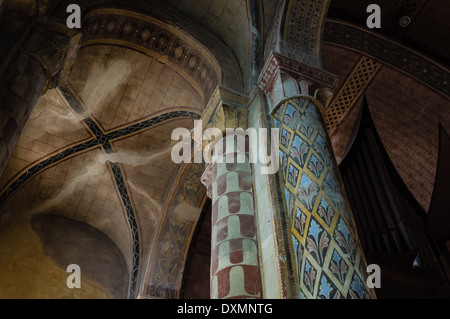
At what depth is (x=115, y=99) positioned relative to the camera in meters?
5.83

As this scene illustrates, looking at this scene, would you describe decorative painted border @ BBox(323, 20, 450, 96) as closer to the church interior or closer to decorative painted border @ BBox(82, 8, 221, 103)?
the church interior

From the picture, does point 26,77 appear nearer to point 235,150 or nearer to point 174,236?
point 235,150

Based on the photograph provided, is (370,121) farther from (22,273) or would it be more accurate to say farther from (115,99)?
(22,273)

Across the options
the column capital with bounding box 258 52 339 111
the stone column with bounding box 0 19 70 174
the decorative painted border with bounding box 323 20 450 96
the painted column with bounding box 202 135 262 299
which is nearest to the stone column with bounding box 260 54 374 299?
the column capital with bounding box 258 52 339 111

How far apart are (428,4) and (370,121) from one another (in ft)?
6.37

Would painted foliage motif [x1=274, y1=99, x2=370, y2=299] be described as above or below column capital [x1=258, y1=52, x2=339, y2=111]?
below

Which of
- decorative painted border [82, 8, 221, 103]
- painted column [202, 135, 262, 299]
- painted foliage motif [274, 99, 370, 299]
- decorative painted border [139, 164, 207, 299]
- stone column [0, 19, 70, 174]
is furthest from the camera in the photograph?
decorative painted border [139, 164, 207, 299]

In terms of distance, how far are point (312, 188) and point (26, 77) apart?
2066 millimetres

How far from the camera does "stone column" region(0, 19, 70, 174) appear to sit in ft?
8.50

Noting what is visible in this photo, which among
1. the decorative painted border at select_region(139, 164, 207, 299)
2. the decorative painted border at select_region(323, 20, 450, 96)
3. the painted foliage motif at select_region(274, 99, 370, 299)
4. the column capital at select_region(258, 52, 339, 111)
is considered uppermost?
the decorative painted border at select_region(323, 20, 450, 96)

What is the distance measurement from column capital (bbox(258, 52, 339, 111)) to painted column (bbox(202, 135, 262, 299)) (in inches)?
22.7

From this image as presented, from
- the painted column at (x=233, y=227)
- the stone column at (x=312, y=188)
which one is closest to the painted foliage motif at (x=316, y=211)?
the stone column at (x=312, y=188)

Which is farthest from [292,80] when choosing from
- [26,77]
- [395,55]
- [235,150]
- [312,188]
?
[395,55]
